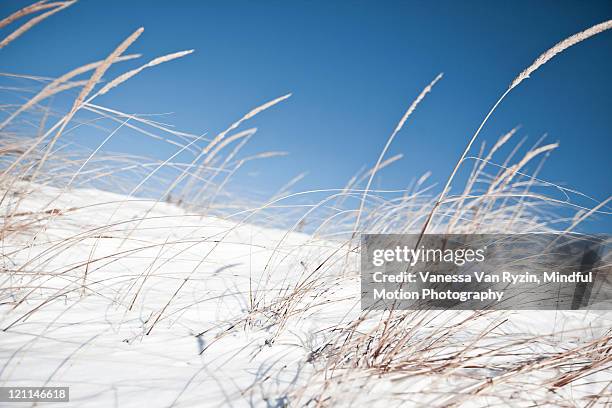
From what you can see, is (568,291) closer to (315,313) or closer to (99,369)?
(315,313)

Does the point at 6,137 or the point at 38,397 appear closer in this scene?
the point at 38,397

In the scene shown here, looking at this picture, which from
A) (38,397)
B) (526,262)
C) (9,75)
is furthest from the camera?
(526,262)

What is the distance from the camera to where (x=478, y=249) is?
1.74 meters

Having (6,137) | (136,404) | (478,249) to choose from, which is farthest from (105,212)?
(478,249)

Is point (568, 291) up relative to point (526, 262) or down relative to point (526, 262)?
down

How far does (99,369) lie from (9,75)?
45.9 inches

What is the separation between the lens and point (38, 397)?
0.69m

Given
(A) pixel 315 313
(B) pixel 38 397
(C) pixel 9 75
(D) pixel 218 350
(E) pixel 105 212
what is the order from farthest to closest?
(E) pixel 105 212 < (A) pixel 315 313 < (C) pixel 9 75 < (D) pixel 218 350 < (B) pixel 38 397

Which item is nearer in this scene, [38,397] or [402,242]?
[38,397]

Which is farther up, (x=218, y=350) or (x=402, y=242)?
(x=402, y=242)

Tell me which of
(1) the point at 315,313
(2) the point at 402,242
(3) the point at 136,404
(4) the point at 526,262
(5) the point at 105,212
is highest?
(5) the point at 105,212

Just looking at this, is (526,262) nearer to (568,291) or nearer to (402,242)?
(568,291)

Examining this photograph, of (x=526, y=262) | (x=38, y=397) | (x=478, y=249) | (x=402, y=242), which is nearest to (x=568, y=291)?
(x=526, y=262)

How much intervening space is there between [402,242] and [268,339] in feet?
3.25
